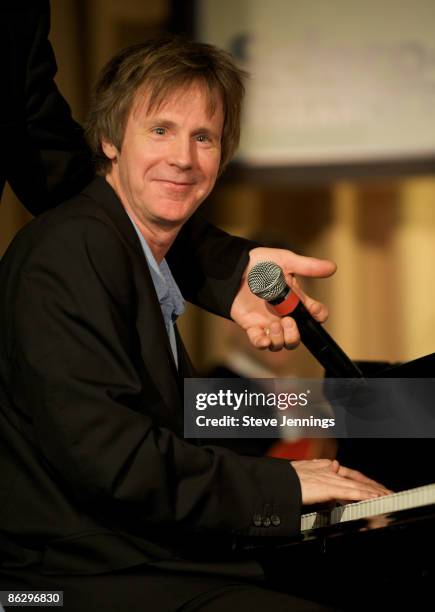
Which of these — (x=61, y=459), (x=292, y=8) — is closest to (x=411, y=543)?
(x=61, y=459)

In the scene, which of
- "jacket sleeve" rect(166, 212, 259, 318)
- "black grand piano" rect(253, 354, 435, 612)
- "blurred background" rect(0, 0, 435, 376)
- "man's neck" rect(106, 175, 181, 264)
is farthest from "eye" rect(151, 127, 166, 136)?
"blurred background" rect(0, 0, 435, 376)

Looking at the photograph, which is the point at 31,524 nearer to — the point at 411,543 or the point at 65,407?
the point at 65,407

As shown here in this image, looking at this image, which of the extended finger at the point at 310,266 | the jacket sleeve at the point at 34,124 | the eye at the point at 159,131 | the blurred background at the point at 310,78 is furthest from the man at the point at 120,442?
the blurred background at the point at 310,78

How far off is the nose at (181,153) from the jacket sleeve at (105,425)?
0.22 m

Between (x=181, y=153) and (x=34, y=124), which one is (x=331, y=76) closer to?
(x=34, y=124)

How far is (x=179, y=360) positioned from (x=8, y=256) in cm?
36

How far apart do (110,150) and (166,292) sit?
0.82ft

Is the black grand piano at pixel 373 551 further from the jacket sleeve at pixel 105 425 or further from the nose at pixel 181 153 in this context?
the nose at pixel 181 153

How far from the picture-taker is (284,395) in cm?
171

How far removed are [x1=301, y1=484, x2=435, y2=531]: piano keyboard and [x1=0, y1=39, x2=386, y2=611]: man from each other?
0.03 meters

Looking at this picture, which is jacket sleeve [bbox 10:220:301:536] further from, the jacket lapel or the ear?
the ear

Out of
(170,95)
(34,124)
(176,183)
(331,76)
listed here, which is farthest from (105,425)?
(331,76)

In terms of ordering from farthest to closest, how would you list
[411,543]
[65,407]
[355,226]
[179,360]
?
[355,226], [179,360], [65,407], [411,543]

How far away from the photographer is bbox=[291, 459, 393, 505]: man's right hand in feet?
4.17
